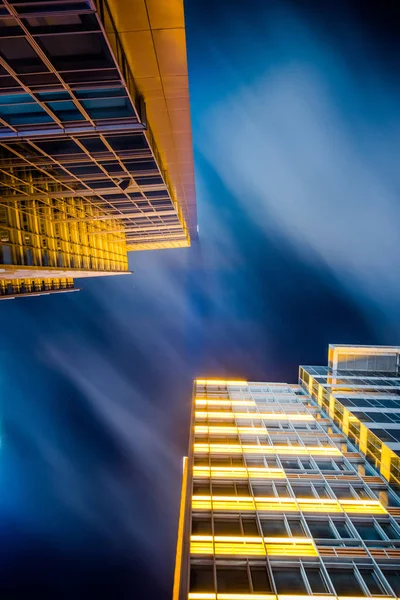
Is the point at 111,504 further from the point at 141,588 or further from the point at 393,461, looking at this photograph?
the point at 393,461

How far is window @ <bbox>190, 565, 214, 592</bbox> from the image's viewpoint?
15945mm

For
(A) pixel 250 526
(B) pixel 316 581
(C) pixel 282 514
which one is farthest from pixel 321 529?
(A) pixel 250 526

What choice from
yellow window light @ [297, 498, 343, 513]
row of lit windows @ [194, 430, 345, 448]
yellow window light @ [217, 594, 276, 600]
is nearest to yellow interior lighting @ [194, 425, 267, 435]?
row of lit windows @ [194, 430, 345, 448]

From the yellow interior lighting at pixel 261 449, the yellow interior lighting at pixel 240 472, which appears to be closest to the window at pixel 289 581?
the yellow interior lighting at pixel 240 472

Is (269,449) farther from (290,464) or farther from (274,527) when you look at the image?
(274,527)

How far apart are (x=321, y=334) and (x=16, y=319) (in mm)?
72790

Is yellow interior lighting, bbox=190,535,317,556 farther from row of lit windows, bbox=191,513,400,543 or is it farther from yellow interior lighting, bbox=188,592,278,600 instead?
yellow interior lighting, bbox=188,592,278,600

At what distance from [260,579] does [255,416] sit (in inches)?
754

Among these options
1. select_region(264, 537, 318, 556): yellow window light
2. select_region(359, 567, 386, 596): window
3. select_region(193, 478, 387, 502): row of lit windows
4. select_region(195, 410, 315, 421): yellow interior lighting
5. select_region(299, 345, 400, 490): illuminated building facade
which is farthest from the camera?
select_region(195, 410, 315, 421): yellow interior lighting

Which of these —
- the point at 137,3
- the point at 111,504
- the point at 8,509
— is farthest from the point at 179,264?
the point at 137,3

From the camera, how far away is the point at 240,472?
2545 centimetres

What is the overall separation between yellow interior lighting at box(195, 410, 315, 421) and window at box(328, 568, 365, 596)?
17699 mm

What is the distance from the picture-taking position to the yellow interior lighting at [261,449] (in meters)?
28.2

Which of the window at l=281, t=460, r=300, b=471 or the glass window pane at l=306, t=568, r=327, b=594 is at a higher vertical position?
the glass window pane at l=306, t=568, r=327, b=594
